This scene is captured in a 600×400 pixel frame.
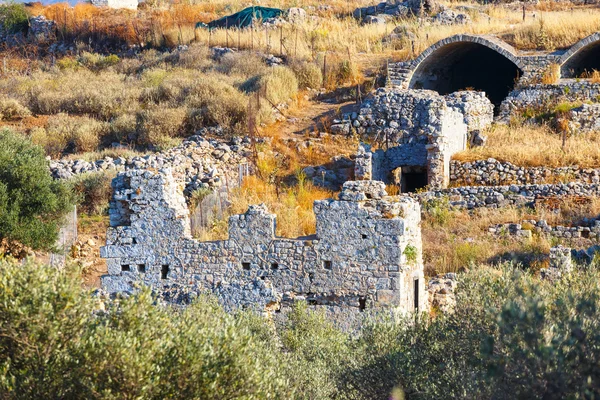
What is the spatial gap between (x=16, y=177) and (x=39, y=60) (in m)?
22.6

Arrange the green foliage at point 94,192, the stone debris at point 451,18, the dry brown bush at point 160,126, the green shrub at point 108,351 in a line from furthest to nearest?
the stone debris at point 451,18, the dry brown bush at point 160,126, the green foliage at point 94,192, the green shrub at point 108,351

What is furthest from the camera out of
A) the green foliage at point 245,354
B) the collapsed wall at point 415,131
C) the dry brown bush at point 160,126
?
the dry brown bush at point 160,126

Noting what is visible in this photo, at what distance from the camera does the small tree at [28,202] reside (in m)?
20.8

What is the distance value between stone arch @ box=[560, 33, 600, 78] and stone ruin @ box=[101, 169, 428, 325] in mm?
16234

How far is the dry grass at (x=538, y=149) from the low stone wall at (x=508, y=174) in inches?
10.5

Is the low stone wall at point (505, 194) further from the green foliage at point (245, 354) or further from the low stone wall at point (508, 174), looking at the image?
the green foliage at point (245, 354)

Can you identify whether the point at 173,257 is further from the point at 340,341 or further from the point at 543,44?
the point at 543,44

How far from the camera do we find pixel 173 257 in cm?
1596

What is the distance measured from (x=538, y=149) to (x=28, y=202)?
39.4 feet

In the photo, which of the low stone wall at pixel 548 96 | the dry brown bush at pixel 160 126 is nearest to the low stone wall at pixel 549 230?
the low stone wall at pixel 548 96

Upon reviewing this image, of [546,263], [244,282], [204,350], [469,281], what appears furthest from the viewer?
[546,263]

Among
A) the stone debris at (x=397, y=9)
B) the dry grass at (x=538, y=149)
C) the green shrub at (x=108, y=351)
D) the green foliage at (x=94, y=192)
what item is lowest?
the green foliage at (x=94, y=192)

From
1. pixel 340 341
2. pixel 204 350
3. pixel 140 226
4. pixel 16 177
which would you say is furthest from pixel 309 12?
pixel 204 350

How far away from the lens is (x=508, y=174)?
24359 millimetres
